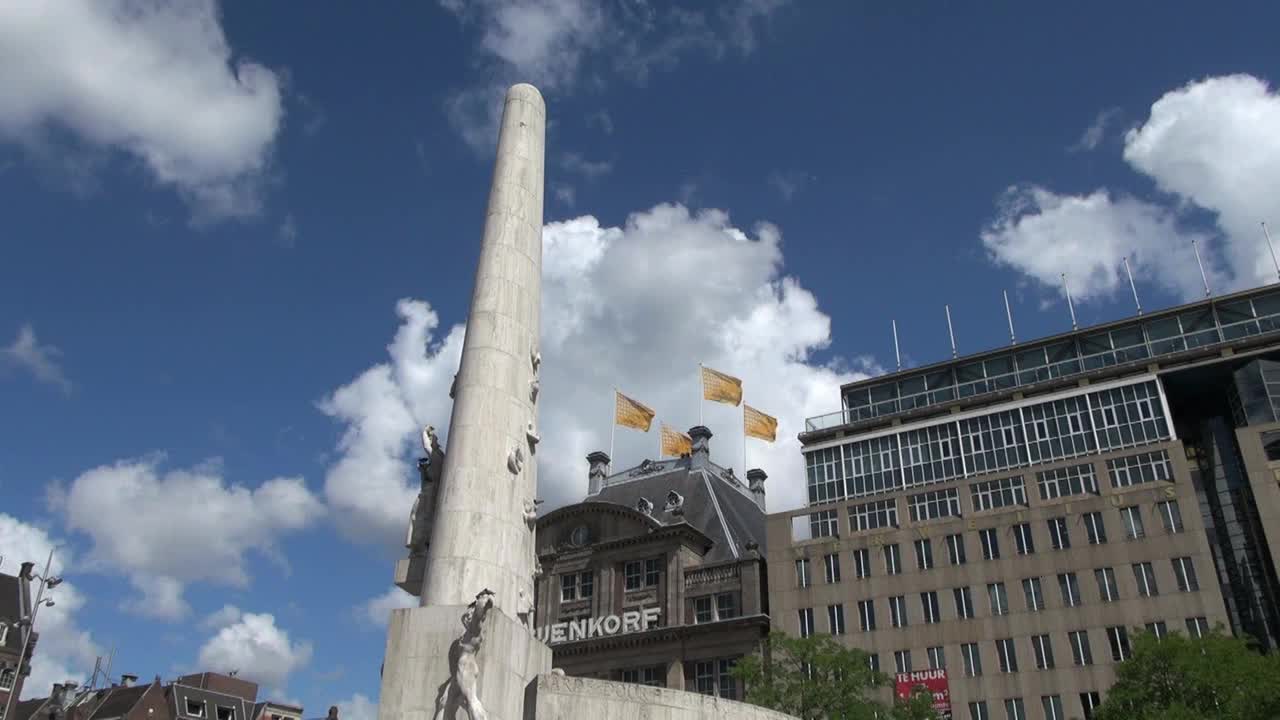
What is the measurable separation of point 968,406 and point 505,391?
5217 cm

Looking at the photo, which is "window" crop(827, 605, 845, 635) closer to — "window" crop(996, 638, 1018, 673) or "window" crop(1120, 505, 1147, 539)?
"window" crop(996, 638, 1018, 673)

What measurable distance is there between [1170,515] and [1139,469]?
130 inches

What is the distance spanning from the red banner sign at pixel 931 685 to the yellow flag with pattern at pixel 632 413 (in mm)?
20902

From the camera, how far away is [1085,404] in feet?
204

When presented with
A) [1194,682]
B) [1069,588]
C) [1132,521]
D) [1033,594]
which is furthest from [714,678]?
[1194,682]

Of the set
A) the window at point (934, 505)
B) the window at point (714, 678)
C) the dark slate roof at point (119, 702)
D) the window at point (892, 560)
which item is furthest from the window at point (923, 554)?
the dark slate roof at point (119, 702)

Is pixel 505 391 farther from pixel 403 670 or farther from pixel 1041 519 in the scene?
pixel 1041 519

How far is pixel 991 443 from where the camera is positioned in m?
63.9

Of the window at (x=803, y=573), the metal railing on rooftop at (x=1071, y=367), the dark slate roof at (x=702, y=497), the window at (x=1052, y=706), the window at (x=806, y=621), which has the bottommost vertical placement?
the window at (x=1052, y=706)

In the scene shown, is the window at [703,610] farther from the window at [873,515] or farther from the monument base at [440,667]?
the monument base at [440,667]

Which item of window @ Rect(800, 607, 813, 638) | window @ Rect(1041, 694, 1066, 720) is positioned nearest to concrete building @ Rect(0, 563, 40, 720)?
window @ Rect(800, 607, 813, 638)

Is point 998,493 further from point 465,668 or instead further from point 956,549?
point 465,668

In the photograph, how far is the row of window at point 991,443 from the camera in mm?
60406

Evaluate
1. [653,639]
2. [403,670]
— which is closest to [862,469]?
[653,639]
